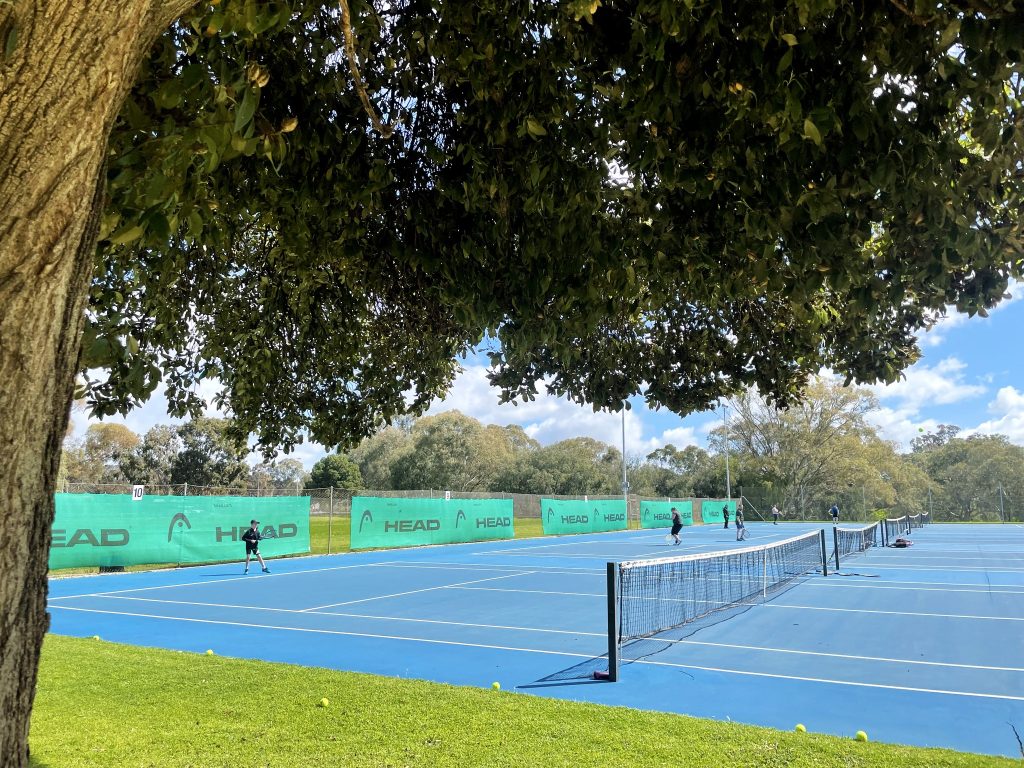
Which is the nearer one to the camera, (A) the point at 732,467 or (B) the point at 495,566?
(B) the point at 495,566

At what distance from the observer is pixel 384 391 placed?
27.0ft

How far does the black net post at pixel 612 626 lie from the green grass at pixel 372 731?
60.1 inches

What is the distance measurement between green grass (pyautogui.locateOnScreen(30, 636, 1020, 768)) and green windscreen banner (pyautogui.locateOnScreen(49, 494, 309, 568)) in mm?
12019

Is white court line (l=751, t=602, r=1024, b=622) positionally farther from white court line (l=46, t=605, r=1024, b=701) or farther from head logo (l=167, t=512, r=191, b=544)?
head logo (l=167, t=512, r=191, b=544)

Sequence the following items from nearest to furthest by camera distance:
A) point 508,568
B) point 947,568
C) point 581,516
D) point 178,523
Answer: point 178,523 < point 947,568 < point 508,568 < point 581,516

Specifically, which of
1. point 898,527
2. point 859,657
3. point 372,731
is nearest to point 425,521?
point 859,657

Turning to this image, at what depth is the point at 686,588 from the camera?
15547mm

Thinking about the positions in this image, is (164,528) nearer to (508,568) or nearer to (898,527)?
(508,568)

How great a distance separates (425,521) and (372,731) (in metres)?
26.0

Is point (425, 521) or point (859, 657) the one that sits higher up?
point (425, 521)

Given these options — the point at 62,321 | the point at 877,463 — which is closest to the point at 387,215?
the point at 62,321

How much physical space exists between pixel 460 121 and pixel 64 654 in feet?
29.6

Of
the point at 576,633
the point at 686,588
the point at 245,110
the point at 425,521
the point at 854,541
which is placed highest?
the point at 245,110

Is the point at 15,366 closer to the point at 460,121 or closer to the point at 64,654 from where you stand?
the point at 460,121
